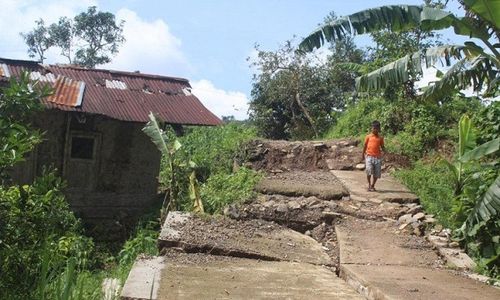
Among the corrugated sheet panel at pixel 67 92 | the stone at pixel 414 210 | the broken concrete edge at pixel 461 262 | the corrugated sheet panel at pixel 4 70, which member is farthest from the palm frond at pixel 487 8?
the corrugated sheet panel at pixel 4 70

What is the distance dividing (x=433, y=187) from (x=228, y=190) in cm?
353

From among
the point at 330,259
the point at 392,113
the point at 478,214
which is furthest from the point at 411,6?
the point at 392,113

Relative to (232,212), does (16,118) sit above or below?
above

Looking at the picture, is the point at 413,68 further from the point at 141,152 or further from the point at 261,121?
the point at 261,121

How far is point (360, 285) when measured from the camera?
539 cm

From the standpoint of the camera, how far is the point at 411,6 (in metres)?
6.65

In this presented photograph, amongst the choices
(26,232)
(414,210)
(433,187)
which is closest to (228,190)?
(414,210)

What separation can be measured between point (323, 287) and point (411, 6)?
3.69m

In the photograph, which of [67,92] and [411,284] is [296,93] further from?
[411,284]

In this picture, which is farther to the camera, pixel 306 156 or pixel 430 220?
pixel 306 156

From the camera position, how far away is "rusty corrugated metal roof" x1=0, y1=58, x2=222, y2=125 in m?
12.3

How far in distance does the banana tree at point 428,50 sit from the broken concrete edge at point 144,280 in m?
3.33

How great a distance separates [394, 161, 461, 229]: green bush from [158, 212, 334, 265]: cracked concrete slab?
214 centimetres

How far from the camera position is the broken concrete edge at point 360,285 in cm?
492
